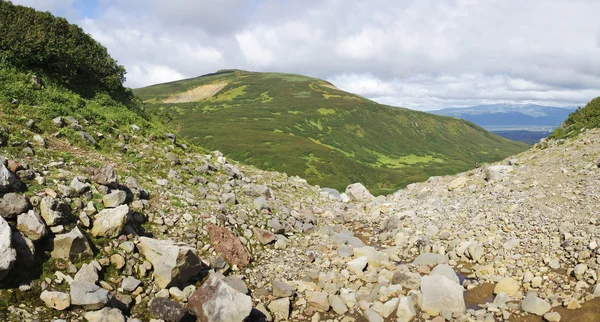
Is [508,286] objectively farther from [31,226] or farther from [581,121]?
[581,121]

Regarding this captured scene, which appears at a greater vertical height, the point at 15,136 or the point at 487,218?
the point at 15,136

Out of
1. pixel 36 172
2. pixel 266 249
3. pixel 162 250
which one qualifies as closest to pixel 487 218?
pixel 266 249

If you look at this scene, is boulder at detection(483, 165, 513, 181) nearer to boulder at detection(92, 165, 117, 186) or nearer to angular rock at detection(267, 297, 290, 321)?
angular rock at detection(267, 297, 290, 321)

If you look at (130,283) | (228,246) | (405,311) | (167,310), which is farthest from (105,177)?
(405,311)

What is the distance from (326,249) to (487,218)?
31.0 ft

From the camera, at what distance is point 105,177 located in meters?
15.1

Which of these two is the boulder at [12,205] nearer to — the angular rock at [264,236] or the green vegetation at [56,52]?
the angular rock at [264,236]

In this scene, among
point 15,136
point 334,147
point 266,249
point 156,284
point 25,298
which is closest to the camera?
point 25,298

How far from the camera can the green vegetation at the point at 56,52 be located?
23.5 metres

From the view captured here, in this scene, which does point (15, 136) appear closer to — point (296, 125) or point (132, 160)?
point (132, 160)

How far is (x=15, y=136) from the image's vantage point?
1563 cm

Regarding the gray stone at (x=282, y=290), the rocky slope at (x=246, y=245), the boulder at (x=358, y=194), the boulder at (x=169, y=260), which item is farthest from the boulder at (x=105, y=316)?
the boulder at (x=358, y=194)

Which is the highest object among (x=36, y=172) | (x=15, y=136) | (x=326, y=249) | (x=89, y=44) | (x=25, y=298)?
(x=89, y=44)

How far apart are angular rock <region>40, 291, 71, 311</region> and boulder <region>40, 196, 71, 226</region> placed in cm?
242
